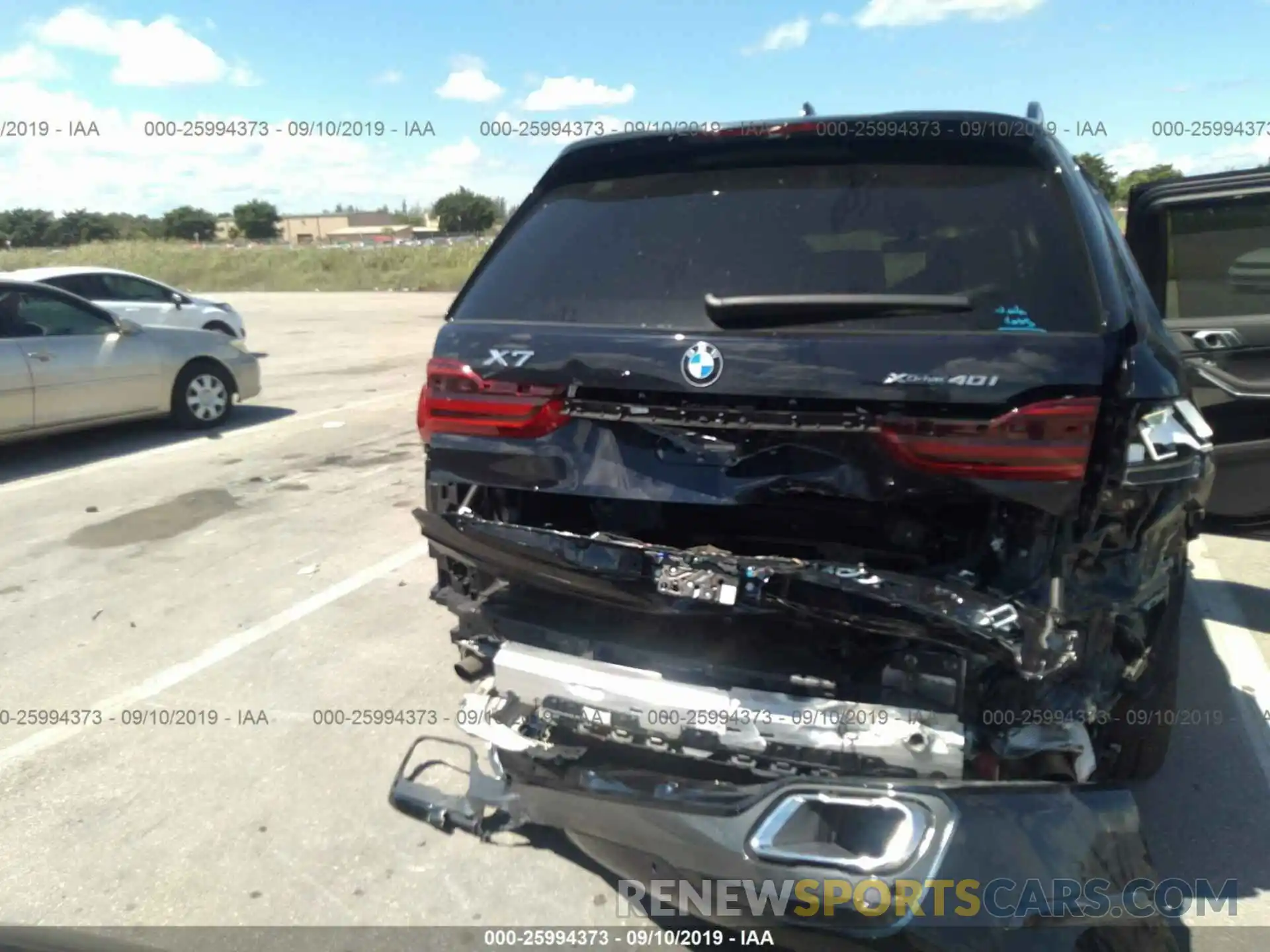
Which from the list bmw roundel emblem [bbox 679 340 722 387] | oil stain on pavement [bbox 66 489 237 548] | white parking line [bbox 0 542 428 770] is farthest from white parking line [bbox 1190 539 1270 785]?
oil stain on pavement [bbox 66 489 237 548]

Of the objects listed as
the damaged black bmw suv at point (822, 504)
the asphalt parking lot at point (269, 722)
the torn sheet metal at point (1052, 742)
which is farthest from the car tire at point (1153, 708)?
the torn sheet metal at point (1052, 742)

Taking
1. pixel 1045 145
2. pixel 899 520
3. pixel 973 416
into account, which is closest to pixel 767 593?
pixel 899 520

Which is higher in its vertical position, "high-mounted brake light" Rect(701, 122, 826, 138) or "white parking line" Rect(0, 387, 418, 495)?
"high-mounted brake light" Rect(701, 122, 826, 138)

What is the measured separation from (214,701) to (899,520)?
3.03 metres

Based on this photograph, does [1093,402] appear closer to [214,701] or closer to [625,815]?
[625,815]

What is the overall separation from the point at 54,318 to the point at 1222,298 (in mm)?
8844

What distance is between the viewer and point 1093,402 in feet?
7.60

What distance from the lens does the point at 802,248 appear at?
9.14 feet

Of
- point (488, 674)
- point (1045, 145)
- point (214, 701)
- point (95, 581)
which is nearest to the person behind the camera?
point (1045, 145)

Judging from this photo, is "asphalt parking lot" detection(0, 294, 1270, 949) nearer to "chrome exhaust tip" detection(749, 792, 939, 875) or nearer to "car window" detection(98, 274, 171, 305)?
"chrome exhaust tip" detection(749, 792, 939, 875)

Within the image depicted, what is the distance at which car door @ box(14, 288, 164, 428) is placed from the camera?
880cm

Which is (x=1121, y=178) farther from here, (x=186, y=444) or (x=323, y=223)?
(x=323, y=223)

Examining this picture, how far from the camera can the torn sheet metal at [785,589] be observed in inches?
91.7

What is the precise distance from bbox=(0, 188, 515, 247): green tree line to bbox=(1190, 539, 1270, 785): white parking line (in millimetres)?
63911
